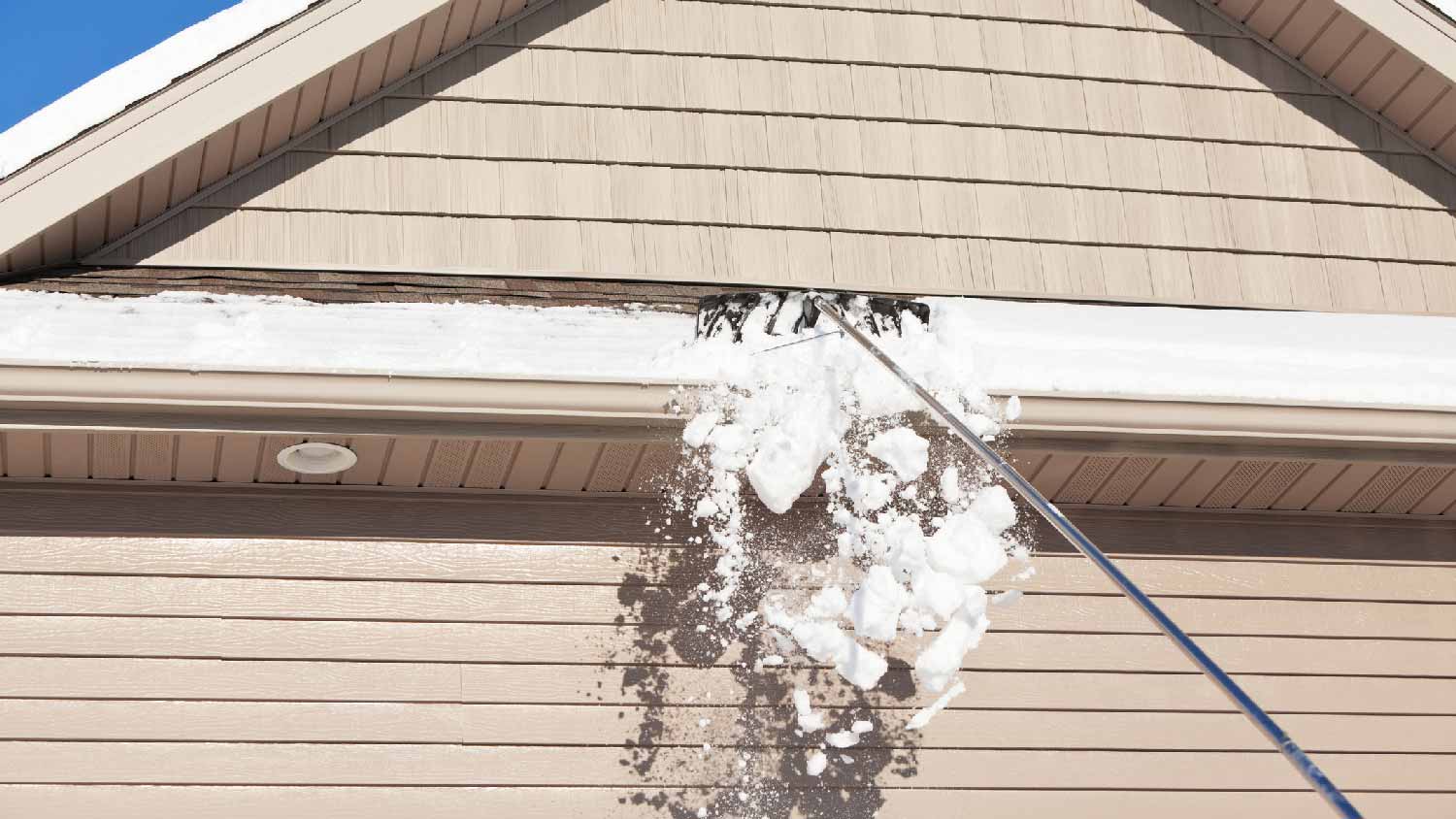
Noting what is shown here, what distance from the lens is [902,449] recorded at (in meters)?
4.01

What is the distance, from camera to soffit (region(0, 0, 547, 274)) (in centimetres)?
443

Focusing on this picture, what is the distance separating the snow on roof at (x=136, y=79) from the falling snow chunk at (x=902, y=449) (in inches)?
97.0

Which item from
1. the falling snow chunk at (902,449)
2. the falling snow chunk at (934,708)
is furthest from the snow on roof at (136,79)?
the falling snow chunk at (934,708)

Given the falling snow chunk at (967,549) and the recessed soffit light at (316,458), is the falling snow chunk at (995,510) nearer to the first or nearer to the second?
the falling snow chunk at (967,549)

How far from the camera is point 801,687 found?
4.31 m

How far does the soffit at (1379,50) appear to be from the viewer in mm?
5598

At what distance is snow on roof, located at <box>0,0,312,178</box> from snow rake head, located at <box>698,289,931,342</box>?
1.85 m

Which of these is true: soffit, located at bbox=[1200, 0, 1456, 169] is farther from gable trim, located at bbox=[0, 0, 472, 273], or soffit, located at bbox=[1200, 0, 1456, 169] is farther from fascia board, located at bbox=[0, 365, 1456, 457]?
gable trim, located at bbox=[0, 0, 472, 273]

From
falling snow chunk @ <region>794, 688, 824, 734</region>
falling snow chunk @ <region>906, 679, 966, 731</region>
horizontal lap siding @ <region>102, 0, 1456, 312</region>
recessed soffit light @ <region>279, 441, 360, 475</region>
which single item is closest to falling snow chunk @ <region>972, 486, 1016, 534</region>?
falling snow chunk @ <region>906, 679, 966, 731</region>

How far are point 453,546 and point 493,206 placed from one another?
135 cm

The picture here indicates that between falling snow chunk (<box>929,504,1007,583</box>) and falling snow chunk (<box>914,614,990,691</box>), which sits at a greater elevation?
falling snow chunk (<box>929,504,1007,583</box>)

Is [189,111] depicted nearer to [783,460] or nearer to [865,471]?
[783,460]

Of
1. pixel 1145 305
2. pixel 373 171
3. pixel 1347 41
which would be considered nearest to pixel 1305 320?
pixel 1145 305

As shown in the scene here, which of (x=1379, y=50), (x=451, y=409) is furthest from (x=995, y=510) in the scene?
(x=1379, y=50)
